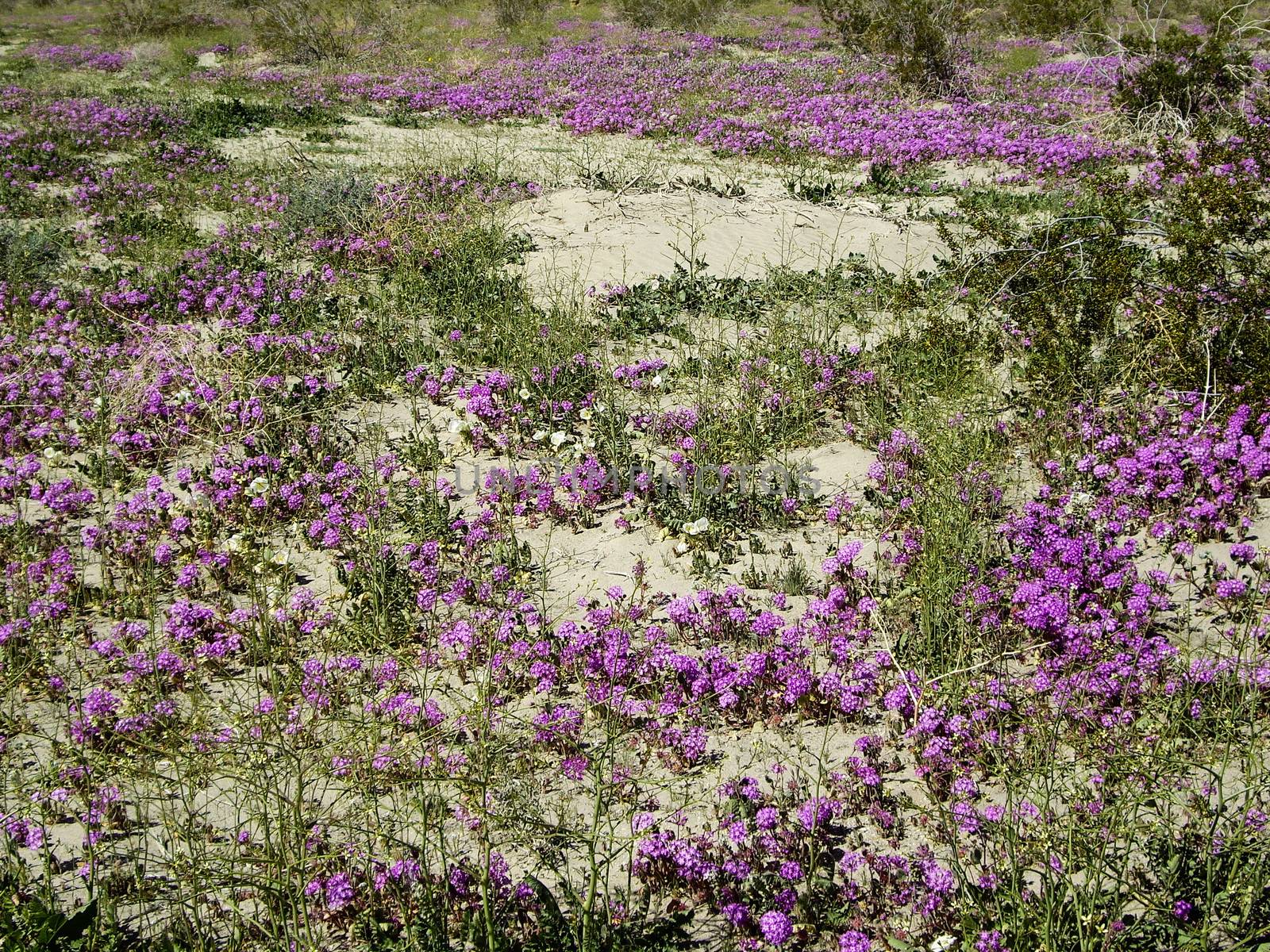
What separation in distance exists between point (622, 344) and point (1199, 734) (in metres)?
6.04

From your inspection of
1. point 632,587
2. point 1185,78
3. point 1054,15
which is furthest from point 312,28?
point 632,587

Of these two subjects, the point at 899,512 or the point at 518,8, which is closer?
the point at 899,512

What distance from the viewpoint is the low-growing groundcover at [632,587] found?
338 cm

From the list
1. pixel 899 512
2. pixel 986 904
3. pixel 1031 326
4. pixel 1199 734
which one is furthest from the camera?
pixel 1031 326

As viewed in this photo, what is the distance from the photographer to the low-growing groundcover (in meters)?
3.38

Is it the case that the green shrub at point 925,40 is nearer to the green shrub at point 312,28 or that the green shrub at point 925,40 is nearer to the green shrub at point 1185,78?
the green shrub at point 1185,78

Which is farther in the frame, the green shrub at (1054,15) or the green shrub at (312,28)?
the green shrub at (312,28)

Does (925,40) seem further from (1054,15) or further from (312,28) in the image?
(312,28)

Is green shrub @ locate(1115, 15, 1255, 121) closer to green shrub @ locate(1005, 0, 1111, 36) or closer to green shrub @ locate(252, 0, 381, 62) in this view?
green shrub @ locate(1005, 0, 1111, 36)

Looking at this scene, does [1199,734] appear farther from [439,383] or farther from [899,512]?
[439,383]

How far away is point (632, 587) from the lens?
5.48 meters

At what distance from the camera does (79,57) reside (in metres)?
30.5

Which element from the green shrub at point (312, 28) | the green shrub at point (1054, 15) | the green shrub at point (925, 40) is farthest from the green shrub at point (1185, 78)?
the green shrub at point (312, 28)

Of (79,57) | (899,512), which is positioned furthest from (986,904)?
(79,57)
